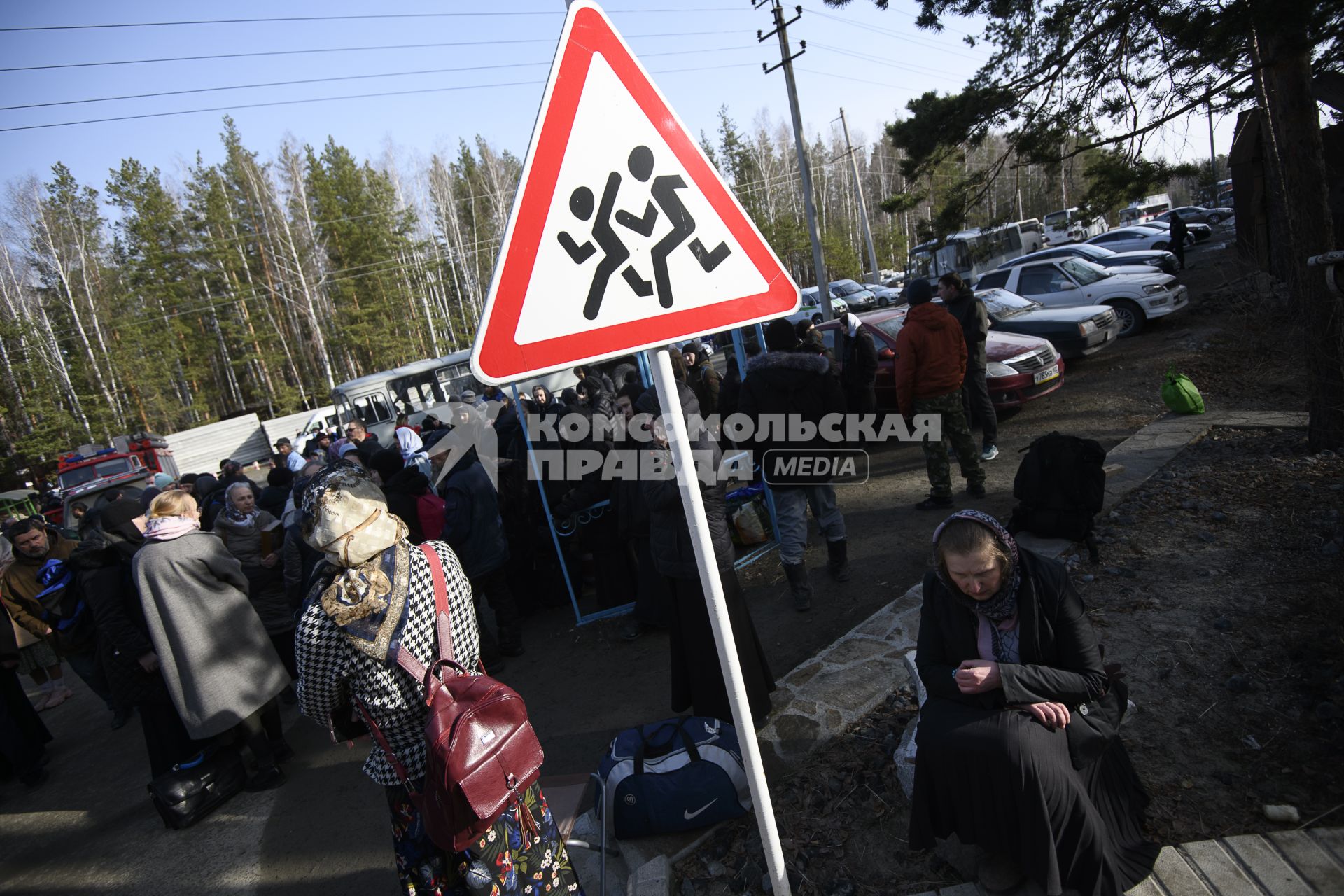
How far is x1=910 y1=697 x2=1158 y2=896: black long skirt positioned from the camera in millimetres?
2146

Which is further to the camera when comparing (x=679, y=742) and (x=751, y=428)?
(x=751, y=428)

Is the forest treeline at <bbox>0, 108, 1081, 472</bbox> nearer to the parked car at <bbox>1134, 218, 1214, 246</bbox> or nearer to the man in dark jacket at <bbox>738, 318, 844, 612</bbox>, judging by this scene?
the parked car at <bbox>1134, 218, 1214, 246</bbox>

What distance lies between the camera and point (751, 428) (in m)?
5.29

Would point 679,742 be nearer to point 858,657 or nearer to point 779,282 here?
point 858,657

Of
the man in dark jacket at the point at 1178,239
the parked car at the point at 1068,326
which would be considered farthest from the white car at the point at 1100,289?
the man in dark jacket at the point at 1178,239

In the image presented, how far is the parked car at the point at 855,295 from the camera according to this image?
33.9 metres

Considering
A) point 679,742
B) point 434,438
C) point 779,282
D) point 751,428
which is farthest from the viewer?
point 434,438

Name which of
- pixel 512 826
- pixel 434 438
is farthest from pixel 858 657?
pixel 434 438

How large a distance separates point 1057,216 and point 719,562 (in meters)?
45.0

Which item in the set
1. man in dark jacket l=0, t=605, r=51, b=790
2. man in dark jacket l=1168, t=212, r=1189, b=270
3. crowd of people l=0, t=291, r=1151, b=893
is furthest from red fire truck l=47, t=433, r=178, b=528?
man in dark jacket l=1168, t=212, r=1189, b=270

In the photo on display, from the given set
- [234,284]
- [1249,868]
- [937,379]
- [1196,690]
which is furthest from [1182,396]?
[234,284]

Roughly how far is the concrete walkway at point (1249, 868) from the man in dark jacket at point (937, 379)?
404 centimetres

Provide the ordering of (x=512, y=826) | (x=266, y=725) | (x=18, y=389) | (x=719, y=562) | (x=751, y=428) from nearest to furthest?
(x=512, y=826), (x=719, y=562), (x=266, y=725), (x=751, y=428), (x=18, y=389)

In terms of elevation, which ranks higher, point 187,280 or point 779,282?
point 187,280
